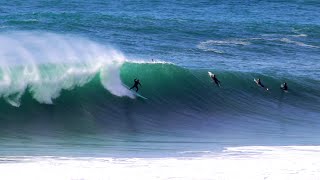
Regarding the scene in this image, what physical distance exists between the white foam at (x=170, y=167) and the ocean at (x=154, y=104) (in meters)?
0.02

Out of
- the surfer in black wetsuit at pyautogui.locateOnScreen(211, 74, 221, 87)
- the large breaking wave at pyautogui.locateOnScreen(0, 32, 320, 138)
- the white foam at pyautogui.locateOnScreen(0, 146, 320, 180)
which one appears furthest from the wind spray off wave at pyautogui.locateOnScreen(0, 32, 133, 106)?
the white foam at pyautogui.locateOnScreen(0, 146, 320, 180)

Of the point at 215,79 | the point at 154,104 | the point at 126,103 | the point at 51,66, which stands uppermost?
the point at 215,79

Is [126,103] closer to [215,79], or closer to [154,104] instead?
[154,104]

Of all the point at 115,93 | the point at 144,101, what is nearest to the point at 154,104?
the point at 144,101

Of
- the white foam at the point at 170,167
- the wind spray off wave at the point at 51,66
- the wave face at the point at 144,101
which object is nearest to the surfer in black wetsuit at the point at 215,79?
the wave face at the point at 144,101

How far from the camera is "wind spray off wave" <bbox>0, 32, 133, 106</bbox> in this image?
20156 mm

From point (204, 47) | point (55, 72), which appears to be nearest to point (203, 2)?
point (204, 47)

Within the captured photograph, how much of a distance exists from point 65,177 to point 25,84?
708cm

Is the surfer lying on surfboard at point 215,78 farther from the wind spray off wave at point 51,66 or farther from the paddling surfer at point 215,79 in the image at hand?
the wind spray off wave at point 51,66

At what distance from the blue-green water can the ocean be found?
38mm

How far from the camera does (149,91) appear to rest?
898 inches

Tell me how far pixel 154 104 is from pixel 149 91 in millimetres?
977

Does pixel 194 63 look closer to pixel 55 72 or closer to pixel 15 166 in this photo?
pixel 55 72

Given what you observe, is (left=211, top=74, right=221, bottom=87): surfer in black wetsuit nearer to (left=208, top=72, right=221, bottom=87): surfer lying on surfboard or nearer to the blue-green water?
(left=208, top=72, right=221, bottom=87): surfer lying on surfboard
